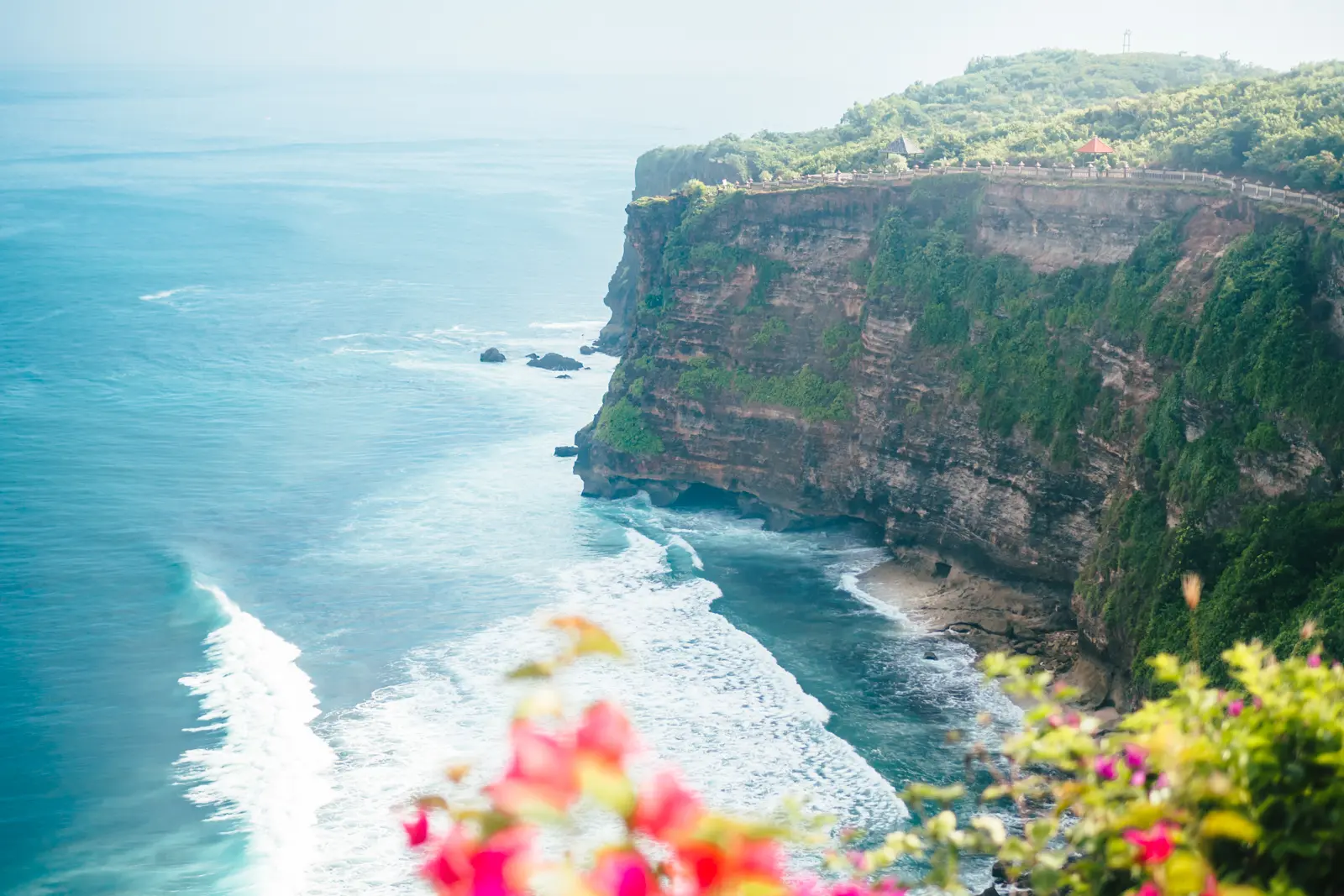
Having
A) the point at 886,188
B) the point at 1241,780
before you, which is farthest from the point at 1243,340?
the point at 1241,780

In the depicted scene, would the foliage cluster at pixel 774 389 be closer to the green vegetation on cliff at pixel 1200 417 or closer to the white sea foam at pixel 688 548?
the white sea foam at pixel 688 548

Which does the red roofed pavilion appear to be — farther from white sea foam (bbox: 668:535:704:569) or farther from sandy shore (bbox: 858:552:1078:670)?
white sea foam (bbox: 668:535:704:569)

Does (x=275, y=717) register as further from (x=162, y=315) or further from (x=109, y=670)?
(x=162, y=315)

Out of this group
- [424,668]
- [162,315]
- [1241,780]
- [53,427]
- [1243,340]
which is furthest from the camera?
[162,315]

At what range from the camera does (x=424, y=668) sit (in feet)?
159

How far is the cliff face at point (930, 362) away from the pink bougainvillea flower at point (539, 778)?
124ft

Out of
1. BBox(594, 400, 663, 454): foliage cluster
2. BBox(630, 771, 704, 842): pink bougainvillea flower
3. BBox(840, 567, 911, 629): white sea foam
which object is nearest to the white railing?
BBox(594, 400, 663, 454): foliage cluster

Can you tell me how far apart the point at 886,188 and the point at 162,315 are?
6431cm

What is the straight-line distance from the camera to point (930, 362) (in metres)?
56.8

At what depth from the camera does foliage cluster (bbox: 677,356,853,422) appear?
6109 cm

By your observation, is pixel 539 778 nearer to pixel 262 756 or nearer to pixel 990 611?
pixel 262 756

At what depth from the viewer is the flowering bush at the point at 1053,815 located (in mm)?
4836

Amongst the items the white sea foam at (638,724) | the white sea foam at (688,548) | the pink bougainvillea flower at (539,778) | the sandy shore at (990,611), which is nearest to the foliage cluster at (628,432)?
the white sea foam at (688,548)

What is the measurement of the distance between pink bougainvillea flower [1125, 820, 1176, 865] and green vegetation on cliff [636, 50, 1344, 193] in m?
46.4
